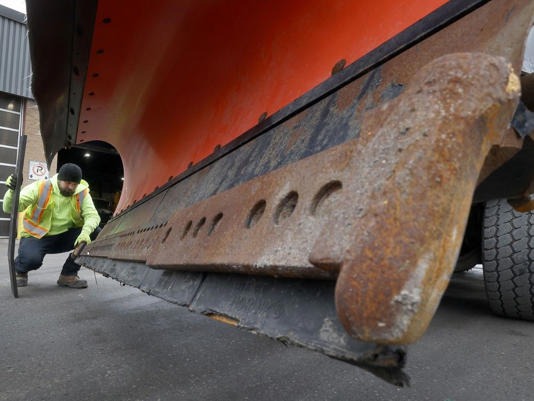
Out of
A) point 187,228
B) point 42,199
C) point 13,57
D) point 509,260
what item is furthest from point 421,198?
point 13,57

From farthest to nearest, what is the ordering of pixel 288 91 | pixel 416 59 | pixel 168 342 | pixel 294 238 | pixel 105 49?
pixel 168 342, pixel 105 49, pixel 288 91, pixel 416 59, pixel 294 238

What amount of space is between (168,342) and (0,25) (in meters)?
11.8

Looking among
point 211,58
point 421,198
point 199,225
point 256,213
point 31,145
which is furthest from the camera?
point 31,145

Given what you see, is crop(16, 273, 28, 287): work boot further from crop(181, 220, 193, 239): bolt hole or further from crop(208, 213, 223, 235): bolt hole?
crop(208, 213, 223, 235): bolt hole

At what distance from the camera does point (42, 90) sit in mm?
1473

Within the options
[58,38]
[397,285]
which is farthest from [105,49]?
[397,285]

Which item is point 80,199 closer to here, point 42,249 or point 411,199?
point 42,249

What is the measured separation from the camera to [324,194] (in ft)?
1.69

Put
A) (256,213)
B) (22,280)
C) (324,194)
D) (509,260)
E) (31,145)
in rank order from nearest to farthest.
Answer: (324,194)
(256,213)
(509,260)
(22,280)
(31,145)

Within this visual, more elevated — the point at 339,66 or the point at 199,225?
the point at 339,66

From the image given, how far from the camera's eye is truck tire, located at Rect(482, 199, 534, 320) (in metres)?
1.85

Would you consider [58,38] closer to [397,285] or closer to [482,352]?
[397,285]

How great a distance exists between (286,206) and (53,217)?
3.35 metres

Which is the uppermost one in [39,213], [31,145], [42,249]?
[39,213]
